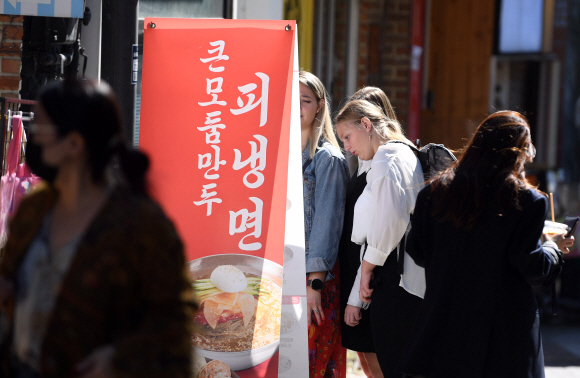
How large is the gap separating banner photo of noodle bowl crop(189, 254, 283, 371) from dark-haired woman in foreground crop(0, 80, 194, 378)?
132 centimetres

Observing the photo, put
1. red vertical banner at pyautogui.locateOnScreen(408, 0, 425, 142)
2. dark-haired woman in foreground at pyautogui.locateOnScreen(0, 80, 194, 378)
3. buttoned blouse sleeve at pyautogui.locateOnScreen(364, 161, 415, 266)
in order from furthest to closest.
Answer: red vertical banner at pyautogui.locateOnScreen(408, 0, 425, 142) < buttoned blouse sleeve at pyautogui.locateOnScreen(364, 161, 415, 266) < dark-haired woman in foreground at pyautogui.locateOnScreen(0, 80, 194, 378)

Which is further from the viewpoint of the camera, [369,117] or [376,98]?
[376,98]

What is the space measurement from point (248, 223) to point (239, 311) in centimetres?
36

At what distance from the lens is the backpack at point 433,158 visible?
9.43ft

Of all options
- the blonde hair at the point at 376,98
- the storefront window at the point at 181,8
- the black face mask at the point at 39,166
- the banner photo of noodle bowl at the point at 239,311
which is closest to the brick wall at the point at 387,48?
the storefront window at the point at 181,8

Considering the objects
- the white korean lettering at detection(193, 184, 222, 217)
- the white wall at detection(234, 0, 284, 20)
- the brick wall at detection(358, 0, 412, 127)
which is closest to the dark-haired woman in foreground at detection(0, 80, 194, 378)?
the white korean lettering at detection(193, 184, 222, 217)

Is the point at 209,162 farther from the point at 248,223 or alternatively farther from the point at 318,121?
the point at 318,121

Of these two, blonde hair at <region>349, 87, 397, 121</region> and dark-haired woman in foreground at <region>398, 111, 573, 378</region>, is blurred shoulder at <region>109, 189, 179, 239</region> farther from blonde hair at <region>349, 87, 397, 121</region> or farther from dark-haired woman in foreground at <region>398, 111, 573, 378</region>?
blonde hair at <region>349, 87, 397, 121</region>

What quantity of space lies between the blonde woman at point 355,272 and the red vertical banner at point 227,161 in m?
0.42

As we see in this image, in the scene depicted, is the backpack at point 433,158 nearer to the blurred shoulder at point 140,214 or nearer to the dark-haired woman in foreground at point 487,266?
the dark-haired woman in foreground at point 487,266

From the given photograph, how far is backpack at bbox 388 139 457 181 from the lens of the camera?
2.88 meters

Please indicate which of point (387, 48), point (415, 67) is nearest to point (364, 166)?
point (387, 48)

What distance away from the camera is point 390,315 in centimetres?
279

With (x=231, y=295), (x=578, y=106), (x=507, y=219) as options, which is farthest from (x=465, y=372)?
(x=578, y=106)
